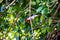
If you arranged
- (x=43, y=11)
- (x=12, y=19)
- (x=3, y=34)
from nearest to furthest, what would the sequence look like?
(x=43, y=11) → (x=12, y=19) → (x=3, y=34)

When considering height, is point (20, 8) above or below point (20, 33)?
above

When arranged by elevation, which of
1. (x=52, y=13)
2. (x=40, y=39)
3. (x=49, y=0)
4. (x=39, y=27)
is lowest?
(x=40, y=39)

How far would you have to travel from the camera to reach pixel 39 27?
1961mm

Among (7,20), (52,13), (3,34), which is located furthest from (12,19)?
(52,13)

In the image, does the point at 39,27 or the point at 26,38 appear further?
the point at 26,38

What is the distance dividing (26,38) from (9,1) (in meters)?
0.41

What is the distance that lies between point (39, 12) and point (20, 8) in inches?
8.6

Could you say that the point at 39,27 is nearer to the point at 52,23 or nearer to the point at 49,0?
the point at 52,23

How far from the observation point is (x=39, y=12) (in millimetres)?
1847

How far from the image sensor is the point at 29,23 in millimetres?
2033

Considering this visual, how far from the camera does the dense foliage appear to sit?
5.90 feet

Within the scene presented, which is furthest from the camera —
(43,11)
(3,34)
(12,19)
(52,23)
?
(3,34)

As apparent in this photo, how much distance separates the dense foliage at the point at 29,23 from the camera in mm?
1800

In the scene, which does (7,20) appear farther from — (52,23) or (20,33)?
(52,23)
